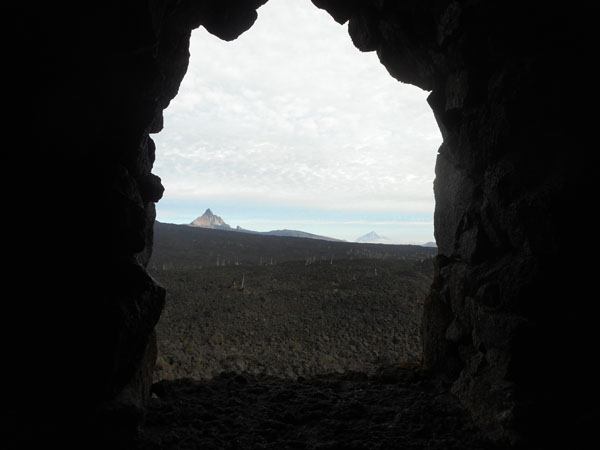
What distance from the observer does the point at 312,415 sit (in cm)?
657

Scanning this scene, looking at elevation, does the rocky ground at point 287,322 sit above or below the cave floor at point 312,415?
below

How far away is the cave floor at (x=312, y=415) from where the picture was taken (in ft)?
18.1

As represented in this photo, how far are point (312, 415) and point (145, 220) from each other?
461 cm

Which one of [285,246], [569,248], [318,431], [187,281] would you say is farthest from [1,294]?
[285,246]

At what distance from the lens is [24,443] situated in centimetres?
427

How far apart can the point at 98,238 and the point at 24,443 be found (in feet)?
8.72

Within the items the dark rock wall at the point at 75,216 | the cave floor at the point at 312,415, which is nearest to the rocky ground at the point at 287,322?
the cave floor at the point at 312,415

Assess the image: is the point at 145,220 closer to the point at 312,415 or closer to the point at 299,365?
the point at 312,415

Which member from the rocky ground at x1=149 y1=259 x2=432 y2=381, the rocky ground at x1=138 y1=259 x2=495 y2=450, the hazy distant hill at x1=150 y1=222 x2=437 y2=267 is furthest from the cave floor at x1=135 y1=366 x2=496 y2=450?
the hazy distant hill at x1=150 y1=222 x2=437 y2=267

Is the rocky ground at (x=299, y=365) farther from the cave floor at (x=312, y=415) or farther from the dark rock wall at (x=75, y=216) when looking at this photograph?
the dark rock wall at (x=75, y=216)

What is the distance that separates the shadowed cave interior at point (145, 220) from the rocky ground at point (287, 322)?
8.67m

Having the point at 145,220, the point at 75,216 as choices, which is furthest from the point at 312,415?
A: the point at 75,216

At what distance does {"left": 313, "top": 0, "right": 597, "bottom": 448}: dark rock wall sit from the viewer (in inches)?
204

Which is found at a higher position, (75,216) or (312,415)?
(75,216)
